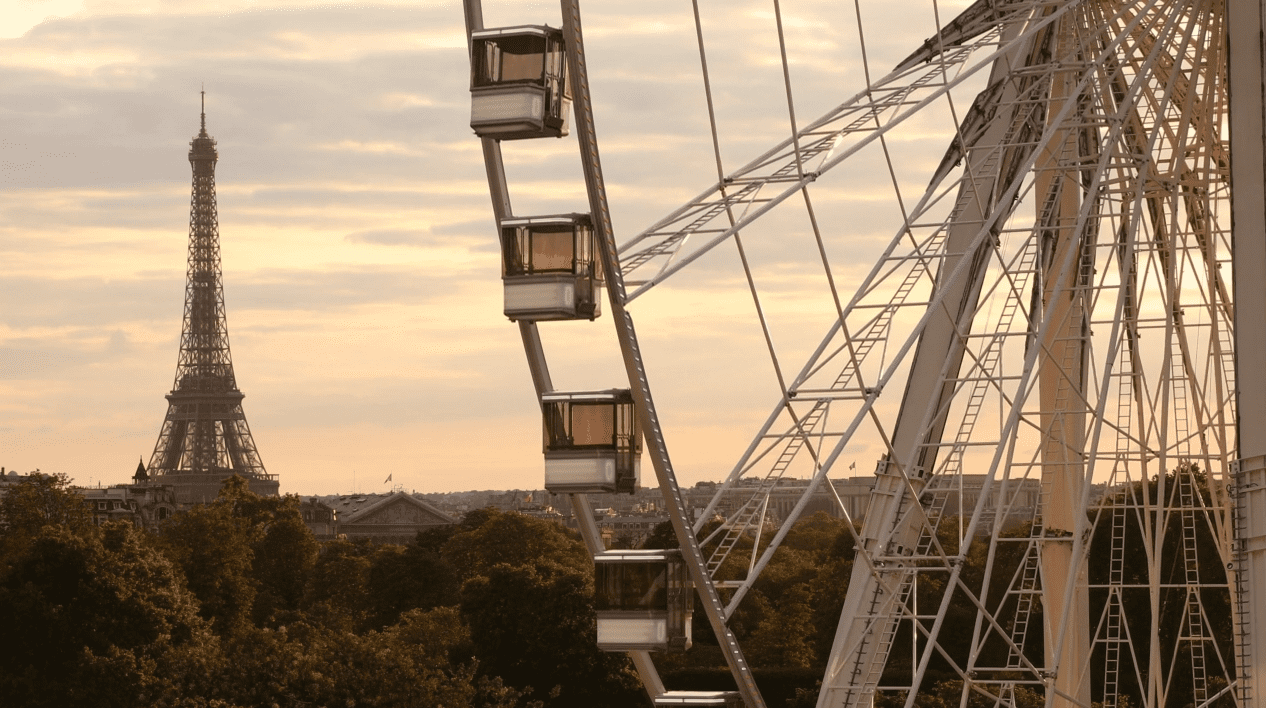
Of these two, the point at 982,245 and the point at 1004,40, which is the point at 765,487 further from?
the point at 1004,40

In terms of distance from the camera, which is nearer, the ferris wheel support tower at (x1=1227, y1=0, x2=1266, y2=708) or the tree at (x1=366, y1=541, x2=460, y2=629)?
the ferris wheel support tower at (x1=1227, y1=0, x2=1266, y2=708)

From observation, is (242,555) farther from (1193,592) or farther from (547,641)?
(1193,592)

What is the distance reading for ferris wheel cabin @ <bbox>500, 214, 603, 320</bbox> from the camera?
2141 cm

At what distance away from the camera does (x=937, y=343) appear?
28.4 m

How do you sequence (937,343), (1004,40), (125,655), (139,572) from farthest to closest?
1. (139,572)
2. (125,655)
3. (937,343)
4. (1004,40)

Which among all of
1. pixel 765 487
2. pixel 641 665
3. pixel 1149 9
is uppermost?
pixel 1149 9

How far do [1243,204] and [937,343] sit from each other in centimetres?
739

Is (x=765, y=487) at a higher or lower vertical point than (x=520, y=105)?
lower

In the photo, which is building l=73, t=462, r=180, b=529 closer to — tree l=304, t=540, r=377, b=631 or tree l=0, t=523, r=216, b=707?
tree l=304, t=540, r=377, b=631

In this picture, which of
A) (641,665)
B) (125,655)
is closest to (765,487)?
(641,665)

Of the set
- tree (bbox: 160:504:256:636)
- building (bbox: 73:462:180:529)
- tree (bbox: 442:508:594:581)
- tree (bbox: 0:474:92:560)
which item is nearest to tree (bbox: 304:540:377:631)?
tree (bbox: 442:508:594:581)

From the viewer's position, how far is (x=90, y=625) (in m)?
63.6

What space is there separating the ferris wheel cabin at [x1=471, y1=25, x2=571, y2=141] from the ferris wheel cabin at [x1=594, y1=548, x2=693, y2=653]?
14.1 feet

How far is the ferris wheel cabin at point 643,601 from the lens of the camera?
21.4m
